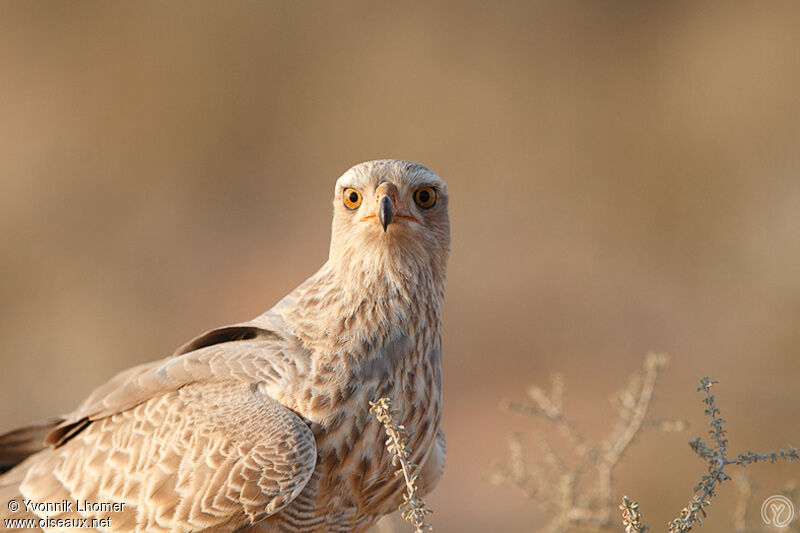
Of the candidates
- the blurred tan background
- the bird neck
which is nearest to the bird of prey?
the bird neck

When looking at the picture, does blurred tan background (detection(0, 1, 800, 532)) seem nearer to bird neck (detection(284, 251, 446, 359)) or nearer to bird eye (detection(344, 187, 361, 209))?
bird neck (detection(284, 251, 446, 359))

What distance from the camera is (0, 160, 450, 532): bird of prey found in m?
2.80

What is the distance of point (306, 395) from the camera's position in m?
2.94

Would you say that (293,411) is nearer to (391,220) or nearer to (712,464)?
(391,220)

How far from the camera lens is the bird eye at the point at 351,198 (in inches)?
131

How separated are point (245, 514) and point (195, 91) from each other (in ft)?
30.3

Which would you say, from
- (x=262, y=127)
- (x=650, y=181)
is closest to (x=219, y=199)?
(x=262, y=127)

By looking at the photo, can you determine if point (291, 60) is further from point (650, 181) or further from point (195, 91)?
point (650, 181)

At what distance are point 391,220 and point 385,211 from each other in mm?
87

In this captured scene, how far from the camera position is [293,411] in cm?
292

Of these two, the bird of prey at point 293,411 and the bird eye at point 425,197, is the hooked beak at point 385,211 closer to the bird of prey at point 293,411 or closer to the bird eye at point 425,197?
the bird of prey at point 293,411

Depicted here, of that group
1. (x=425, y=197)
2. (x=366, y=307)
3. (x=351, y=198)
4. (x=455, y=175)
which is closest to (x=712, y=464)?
(x=366, y=307)

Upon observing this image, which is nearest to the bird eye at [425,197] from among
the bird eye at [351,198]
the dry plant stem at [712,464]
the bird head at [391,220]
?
the bird head at [391,220]

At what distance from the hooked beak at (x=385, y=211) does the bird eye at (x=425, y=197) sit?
0.23m
